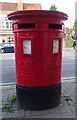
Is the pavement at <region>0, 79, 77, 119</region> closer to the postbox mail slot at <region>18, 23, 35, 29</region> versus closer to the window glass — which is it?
the window glass

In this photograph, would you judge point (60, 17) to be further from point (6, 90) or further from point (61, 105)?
point (6, 90)

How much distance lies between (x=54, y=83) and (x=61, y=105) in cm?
59

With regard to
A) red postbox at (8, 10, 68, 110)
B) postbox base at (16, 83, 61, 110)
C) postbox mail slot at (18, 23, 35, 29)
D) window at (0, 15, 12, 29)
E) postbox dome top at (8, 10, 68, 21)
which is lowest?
postbox base at (16, 83, 61, 110)

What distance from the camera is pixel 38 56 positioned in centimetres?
254

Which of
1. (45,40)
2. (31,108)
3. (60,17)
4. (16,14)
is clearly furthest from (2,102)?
(60,17)

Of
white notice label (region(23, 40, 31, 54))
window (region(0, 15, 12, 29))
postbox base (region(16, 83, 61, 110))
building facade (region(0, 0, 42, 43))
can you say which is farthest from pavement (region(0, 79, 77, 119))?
window (region(0, 15, 12, 29))

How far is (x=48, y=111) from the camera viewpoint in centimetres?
272

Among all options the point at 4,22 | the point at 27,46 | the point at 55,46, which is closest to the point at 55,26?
the point at 55,46

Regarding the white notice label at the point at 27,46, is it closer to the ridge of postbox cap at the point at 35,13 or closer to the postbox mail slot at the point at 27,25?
the postbox mail slot at the point at 27,25

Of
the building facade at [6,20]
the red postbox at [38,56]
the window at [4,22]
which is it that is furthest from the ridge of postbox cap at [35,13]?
the window at [4,22]

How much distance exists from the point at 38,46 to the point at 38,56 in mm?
191

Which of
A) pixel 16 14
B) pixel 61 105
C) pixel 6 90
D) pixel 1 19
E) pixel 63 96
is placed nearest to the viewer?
pixel 16 14

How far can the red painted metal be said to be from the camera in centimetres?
242

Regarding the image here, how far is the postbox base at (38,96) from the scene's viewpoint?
2.66m
